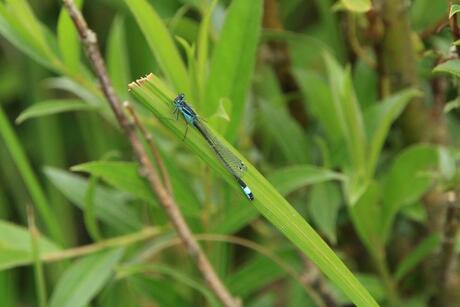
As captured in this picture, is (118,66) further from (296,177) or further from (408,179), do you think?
(408,179)

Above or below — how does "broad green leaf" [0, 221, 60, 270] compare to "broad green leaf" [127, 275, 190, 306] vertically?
above

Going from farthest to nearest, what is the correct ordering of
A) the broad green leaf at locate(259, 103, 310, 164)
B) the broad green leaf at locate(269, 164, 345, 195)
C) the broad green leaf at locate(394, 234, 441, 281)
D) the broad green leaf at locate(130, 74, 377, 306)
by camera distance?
the broad green leaf at locate(259, 103, 310, 164) < the broad green leaf at locate(394, 234, 441, 281) < the broad green leaf at locate(269, 164, 345, 195) < the broad green leaf at locate(130, 74, 377, 306)

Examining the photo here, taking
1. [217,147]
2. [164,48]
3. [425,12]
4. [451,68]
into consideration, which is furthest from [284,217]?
[425,12]

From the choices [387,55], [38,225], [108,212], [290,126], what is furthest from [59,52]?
[38,225]

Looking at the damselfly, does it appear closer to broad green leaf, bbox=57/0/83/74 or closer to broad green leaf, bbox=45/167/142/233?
broad green leaf, bbox=57/0/83/74

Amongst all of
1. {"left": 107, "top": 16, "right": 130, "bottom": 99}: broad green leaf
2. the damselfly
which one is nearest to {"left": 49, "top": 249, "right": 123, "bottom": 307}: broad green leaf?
{"left": 107, "top": 16, "right": 130, "bottom": 99}: broad green leaf

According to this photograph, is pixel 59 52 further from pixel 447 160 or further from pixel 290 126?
pixel 447 160
